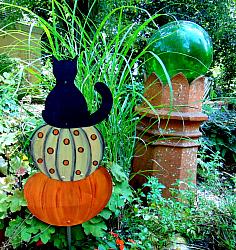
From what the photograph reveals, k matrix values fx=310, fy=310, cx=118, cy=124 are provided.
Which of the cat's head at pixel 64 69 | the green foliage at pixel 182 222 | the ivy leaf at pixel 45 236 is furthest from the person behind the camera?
the green foliage at pixel 182 222

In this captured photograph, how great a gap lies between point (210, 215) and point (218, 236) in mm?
114

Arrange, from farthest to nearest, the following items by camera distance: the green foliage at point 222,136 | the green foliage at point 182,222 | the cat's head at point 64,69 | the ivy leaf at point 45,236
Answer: the green foliage at point 222,136 → the green foliage at point 182,222 → the ivy leaf at point 45,236 → the cat's head at point 64,69

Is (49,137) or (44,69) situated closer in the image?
(49,137)

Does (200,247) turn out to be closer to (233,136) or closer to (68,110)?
(68,110)

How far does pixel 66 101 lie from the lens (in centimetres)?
97

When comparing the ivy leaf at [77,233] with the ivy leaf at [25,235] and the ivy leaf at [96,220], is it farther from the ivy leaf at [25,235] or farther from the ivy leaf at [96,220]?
the ivy leaf at [25,235]

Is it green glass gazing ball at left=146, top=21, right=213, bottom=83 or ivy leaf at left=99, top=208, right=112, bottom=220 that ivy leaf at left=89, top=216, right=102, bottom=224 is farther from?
green glass gazing ball at left=146, top=21, right=213, bottom=83

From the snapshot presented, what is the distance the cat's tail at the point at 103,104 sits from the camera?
99 centimetres

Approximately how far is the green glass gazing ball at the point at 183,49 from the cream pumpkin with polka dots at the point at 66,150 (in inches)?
34.5

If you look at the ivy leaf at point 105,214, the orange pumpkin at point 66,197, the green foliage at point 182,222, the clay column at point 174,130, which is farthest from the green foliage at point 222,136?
the orange pumpkin at point 66,197

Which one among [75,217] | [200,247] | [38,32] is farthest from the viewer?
[38,32]

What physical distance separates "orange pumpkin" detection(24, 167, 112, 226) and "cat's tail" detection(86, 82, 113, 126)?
0.20m

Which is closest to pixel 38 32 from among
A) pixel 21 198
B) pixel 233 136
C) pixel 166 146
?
pixel 233 136

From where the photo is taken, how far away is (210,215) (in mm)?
1480
